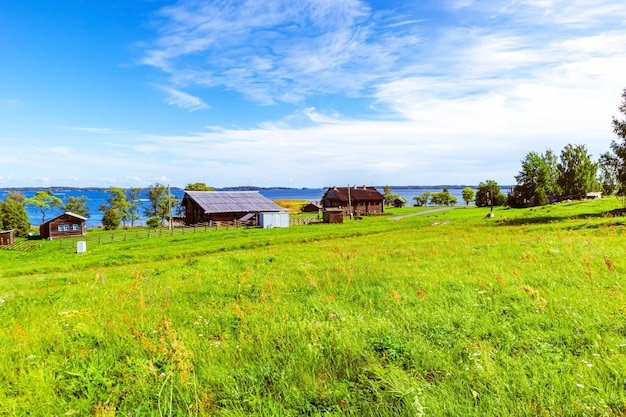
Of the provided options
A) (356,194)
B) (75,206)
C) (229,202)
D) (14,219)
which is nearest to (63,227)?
(14,219)

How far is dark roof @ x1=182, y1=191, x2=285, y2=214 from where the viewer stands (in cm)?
6554

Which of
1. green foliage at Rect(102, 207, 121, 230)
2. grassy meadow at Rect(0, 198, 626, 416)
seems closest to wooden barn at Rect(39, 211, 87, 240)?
green foliage at Rect(102, 207, 121, 230)

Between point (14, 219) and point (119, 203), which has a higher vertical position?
point (119, 203)

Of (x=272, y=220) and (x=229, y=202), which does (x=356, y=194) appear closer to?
(x=229, y=202)

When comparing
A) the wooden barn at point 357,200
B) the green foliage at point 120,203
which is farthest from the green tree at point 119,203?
the wooden barn at point 357,200

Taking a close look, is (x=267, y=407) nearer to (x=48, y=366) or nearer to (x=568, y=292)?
(x=48, y=366)

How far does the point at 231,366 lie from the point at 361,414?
1.96 m

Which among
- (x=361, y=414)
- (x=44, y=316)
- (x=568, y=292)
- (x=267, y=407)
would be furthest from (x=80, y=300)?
(x=568, y=292)

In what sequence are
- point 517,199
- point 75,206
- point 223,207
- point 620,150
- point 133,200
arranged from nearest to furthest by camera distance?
point 620,150 → point 223,207 → point 75,206 → point 133,200 → point 517,199

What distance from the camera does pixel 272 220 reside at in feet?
193

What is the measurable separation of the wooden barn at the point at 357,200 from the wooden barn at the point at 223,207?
2937cm

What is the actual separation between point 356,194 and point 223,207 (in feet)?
143

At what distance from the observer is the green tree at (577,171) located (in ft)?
293

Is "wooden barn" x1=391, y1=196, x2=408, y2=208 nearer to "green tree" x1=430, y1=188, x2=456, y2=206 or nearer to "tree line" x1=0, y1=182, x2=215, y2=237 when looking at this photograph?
"green tree" x1=430, y1=188, x2=456, y2=206
